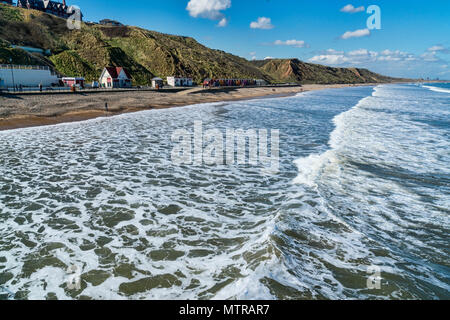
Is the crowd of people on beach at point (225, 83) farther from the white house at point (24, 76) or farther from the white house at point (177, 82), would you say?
the white house at point (24, 76)

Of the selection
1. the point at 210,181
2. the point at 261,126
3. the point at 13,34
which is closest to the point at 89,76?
the point at 13,34

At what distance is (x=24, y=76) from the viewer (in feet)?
145

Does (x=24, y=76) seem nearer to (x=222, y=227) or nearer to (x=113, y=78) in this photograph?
(x=113, y=78)

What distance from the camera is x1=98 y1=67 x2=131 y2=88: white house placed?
2323 inches

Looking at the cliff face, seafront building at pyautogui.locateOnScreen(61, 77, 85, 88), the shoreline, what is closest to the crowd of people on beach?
the cliff face

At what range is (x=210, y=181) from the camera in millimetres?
10773

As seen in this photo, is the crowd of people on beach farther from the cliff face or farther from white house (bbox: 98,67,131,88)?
white house (bbox: 98,67,131,88)

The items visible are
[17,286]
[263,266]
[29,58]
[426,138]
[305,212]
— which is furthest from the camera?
[29,58]

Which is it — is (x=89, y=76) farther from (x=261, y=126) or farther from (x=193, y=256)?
(x=193, y=256)

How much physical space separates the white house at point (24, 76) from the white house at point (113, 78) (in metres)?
10.7

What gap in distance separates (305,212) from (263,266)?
3090 mm

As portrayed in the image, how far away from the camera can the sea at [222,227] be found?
5188 millimetres
